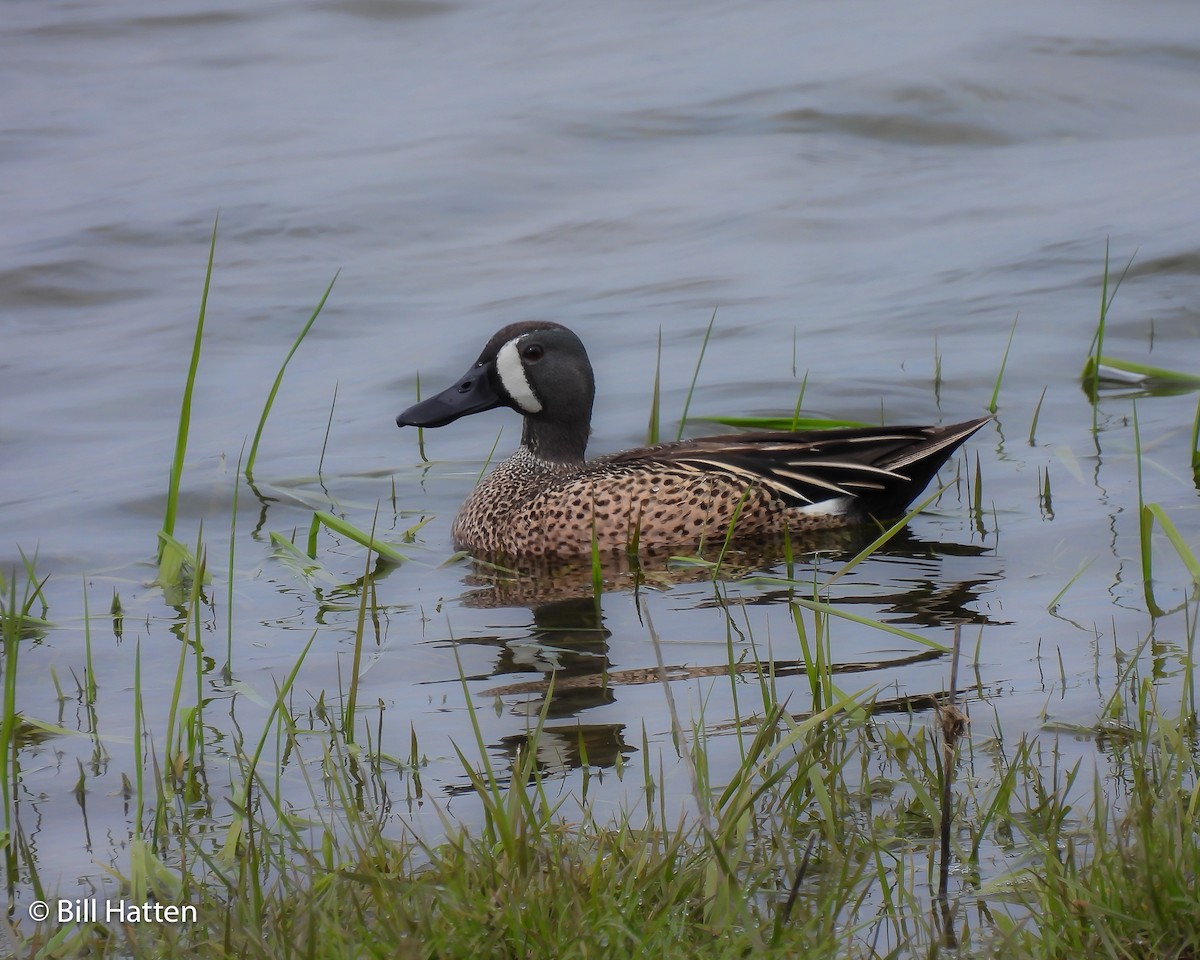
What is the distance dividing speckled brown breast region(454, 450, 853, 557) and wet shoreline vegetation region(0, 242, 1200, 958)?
2.25m

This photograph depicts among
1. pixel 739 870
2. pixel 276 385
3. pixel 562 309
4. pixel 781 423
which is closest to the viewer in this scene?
pixel 739 870

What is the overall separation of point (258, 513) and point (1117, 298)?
5.99 m

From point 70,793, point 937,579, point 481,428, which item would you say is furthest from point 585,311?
point 70,793

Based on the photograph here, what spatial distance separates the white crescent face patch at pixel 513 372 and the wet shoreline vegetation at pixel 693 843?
2.80 metres

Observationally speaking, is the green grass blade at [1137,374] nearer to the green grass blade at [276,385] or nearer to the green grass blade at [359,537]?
the green grass blade at [359,537]

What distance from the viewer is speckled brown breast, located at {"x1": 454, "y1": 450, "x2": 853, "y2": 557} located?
272 inches

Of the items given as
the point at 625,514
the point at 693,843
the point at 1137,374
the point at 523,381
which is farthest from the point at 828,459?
the point at 693,843

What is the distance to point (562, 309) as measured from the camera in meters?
11.4

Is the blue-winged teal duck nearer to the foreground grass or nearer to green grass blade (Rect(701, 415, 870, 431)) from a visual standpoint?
green grass blade (Rect(701, 415, 870, 431))

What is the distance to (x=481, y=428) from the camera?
30.9 ft

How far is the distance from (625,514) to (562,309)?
472cm

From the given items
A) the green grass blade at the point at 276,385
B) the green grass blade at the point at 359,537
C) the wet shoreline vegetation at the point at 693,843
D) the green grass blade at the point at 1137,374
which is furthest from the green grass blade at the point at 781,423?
the wet shoreline vegetation at the point at 693,843

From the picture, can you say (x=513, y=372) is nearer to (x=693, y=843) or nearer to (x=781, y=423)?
(x=781, y=423)

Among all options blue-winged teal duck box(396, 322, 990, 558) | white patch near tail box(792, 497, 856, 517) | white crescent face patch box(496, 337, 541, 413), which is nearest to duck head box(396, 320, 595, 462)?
white crescent face patch box(496, 337, 541, 413)
